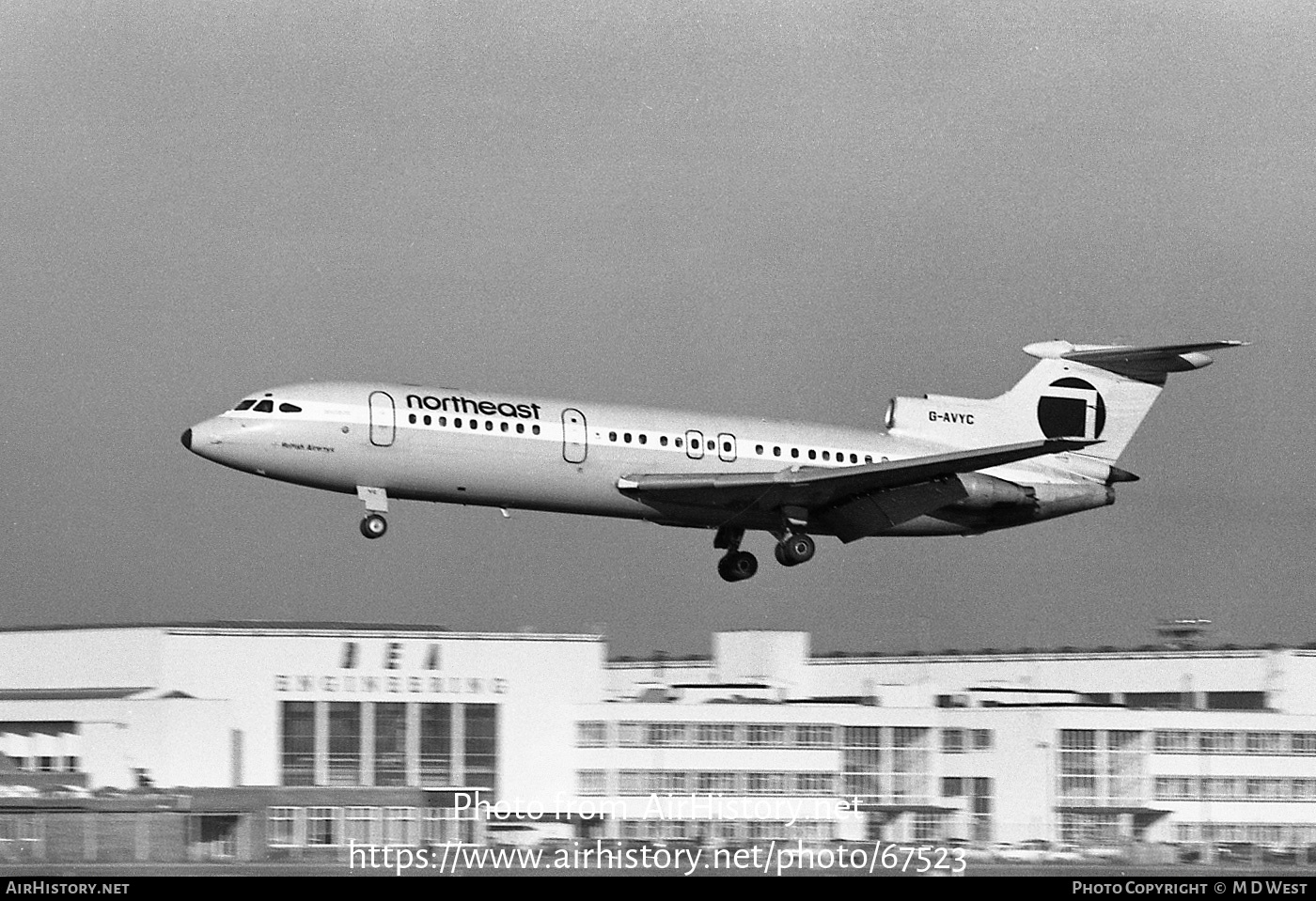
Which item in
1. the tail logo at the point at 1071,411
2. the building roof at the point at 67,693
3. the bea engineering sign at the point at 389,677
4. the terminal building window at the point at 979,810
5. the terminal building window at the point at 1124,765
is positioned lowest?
the terminal building window at the point at 979,810

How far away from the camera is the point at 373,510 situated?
138 ft

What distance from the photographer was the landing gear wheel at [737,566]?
48.1 metres

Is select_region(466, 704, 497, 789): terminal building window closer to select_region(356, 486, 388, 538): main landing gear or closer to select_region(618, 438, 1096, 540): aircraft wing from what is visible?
select_region(618, 438, 1096, 540): aircraft wing

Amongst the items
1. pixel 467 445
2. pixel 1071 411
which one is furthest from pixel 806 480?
pixel 1071 411

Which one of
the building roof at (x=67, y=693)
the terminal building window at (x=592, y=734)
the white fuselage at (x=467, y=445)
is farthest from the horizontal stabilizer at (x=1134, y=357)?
the building roof at (x=67, y=693)

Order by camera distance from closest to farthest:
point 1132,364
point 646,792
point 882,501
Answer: point 882,501 < point 1132,364 < point 646,792

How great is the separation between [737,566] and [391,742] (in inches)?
631

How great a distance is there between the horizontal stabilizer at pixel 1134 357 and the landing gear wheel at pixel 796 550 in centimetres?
863

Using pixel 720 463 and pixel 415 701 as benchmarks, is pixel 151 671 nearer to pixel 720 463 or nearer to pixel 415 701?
pixel 415 701

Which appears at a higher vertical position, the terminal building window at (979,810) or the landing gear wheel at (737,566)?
the landing gear wheel at (737,566)

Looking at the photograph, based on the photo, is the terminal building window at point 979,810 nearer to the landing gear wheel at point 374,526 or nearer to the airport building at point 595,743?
the airport building at point 595,743
